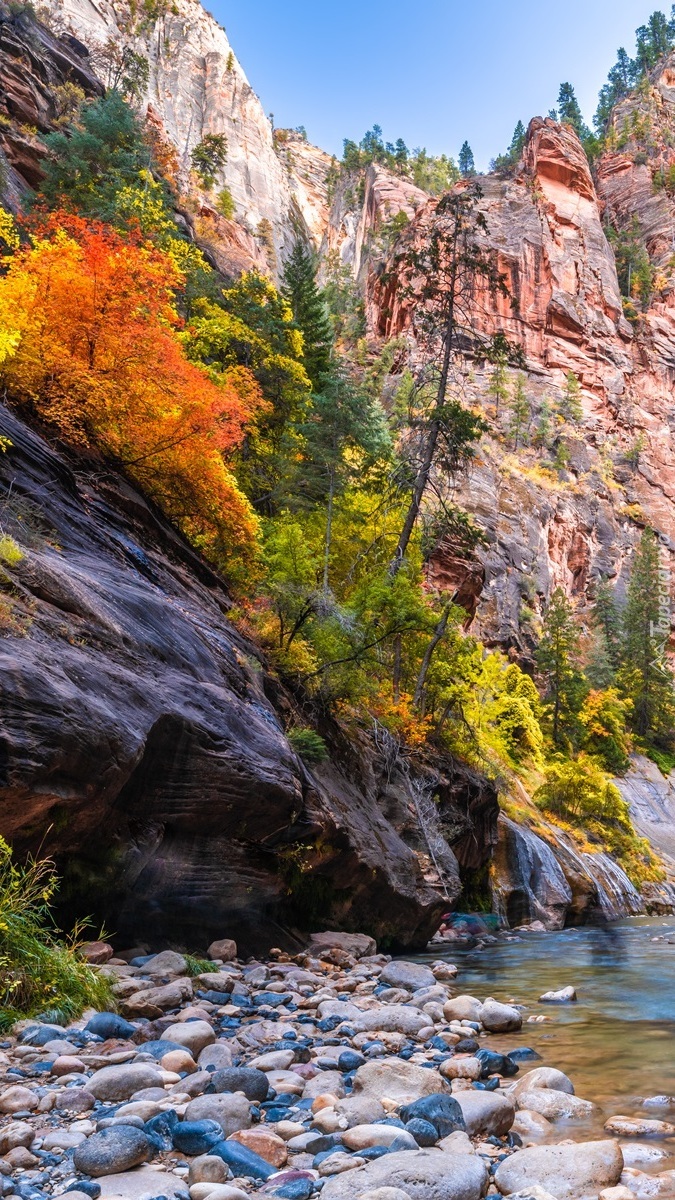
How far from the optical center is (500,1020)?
8.24 m

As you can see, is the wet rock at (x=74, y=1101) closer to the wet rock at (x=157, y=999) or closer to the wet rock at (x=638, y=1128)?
the wet rock at (x=157, y=999)

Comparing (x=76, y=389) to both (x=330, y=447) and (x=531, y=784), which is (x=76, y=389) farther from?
(x=531, y=784)

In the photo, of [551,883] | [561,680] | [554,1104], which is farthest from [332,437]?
[561,680]

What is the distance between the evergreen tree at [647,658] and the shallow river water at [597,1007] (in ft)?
119

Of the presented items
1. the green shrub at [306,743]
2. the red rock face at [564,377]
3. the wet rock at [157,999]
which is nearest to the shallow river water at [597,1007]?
the wet rock at [157,999]

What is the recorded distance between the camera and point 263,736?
10.9 m

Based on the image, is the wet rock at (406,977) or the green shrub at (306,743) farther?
the green shrub at (306,743)

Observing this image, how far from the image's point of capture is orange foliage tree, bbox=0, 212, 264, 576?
11.7m

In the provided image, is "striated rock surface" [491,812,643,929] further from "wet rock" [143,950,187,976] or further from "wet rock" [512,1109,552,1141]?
"wet rock" [512,1109,552,1141]

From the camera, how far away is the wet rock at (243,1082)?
5.08m

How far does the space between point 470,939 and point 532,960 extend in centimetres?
373

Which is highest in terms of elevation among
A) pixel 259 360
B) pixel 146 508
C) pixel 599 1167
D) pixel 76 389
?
pixel 259 360

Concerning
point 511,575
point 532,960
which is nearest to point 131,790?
point 532,960

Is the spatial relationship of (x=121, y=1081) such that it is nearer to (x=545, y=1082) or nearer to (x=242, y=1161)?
(x=242, y=1161)
